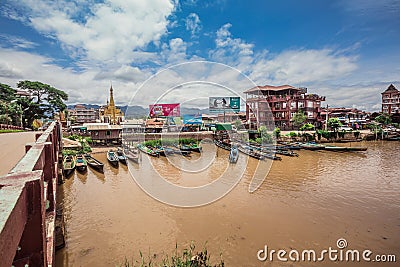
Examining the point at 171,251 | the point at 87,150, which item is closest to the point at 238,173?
the point at 171,251

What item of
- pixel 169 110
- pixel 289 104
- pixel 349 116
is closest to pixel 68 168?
pixel 169 110

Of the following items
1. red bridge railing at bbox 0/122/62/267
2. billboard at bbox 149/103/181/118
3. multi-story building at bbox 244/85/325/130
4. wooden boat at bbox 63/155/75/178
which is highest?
multi-story building at bbox 244/85/325/130

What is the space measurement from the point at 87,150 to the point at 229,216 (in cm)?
1763

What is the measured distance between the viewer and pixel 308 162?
1733 cm

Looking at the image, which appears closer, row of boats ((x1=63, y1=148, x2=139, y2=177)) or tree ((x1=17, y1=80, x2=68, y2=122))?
row of boats ((x1=63, y1=148, x2=139, y2=177))

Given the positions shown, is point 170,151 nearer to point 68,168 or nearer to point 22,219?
point 68,168

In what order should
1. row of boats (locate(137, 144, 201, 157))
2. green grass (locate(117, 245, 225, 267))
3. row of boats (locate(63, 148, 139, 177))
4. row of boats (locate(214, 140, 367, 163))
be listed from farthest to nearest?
row of boats (locate(137, 144, 201, 157)) → row of boats (locate(214, 140, 367, 163)) → row of boats (locate(63, 148, 139, 177)) → green grass (locate(117, 245, 225, 267))

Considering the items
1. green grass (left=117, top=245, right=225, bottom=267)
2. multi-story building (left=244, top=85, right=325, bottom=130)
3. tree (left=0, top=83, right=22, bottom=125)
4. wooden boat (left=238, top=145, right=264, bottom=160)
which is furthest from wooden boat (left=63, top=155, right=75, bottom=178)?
multi-story building (left=244, top=85, right=325, bottom=130)

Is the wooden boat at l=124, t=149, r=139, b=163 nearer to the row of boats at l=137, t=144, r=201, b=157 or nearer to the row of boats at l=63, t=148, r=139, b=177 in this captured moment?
the row of boats at l=63, t=148, r=139, b=177

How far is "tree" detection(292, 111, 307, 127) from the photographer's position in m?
33.4

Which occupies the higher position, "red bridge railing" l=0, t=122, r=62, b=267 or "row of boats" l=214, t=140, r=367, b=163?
"red bridge railing" l=0, t=122, r=62, b=267

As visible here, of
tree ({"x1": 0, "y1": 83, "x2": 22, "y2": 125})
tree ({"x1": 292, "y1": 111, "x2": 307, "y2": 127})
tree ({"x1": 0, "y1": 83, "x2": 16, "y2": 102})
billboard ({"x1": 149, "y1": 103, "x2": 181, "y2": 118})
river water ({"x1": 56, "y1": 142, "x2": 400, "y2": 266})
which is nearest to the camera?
river water ({"x1": 56, "y1": 142, "x2": 400, "y2": 266})

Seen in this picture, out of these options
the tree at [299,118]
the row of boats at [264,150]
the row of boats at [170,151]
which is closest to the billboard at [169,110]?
the row of boats at [170,151]

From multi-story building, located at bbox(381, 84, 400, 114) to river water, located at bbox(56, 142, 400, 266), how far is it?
5192 centimetres
